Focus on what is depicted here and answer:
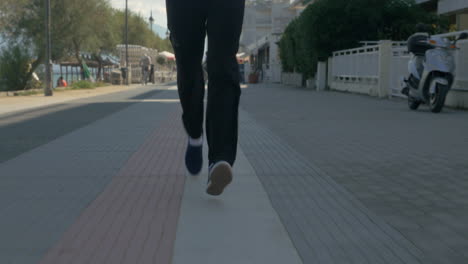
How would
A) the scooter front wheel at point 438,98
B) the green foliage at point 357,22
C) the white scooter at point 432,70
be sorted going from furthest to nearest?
the green foliage at point 357,22 < the white scooter at point 432,70 < the scooter front wheel at point 438,98

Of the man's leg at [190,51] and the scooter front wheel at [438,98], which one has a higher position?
the man's leg at [190,51]

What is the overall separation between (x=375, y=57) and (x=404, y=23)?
7374 millimetres

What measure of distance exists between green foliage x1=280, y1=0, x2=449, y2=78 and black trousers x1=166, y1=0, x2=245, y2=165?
21.1 m

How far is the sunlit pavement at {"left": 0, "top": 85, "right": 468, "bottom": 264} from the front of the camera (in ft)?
8.34

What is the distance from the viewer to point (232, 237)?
2.73 meters

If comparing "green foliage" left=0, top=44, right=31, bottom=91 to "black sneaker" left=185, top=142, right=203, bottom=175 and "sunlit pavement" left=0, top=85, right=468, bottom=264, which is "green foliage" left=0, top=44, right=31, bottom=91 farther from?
"black sneaker" left=185, top=142, right=203, bottom=175

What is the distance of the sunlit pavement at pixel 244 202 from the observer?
8.34 feet

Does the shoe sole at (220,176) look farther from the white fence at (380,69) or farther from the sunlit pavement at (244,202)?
the white fence at (380,69)

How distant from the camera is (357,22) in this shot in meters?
23.7

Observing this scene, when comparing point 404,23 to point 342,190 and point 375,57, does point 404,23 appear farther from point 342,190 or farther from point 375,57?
point 342,190

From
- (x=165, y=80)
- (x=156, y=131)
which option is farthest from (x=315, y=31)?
(x=165, y=80)

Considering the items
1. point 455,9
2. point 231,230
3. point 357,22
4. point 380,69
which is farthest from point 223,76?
point 455,9

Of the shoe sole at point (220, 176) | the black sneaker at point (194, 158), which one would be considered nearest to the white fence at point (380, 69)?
the black sneaker at point (194, 158)

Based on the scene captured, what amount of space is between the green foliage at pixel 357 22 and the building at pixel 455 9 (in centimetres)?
498
